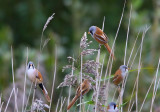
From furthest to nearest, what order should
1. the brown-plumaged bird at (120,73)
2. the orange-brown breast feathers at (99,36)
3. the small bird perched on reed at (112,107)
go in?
1. the orange-brown breast feathers at (99,36)
2. the brown-plumaged bird at (120,73)
3. the small bird perched on reed at (112,107)

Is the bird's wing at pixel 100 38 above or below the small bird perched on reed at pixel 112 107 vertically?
above

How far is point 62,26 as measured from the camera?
12234 mm

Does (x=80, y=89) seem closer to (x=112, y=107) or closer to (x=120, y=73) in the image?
(x=112, y=107)

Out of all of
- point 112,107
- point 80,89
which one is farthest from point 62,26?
point 80,89

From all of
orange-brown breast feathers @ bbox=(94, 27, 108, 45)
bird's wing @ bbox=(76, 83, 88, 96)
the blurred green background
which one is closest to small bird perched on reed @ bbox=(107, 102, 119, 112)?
bird's wing @ bbox=(76, 83, 88, 96)

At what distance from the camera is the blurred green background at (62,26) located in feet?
26.7

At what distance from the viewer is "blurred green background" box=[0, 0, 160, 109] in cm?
815

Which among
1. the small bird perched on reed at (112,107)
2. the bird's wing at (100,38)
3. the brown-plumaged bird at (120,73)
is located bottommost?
the small bird perched on reed at (112,107)

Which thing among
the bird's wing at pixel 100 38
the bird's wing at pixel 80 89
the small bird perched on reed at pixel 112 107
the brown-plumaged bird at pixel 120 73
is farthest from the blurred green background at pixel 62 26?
the bird's wing at pixel 80 89

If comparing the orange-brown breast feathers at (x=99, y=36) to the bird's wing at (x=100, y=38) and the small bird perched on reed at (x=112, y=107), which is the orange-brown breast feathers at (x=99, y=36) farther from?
the small bird perched on reed at (x=112, y=107)

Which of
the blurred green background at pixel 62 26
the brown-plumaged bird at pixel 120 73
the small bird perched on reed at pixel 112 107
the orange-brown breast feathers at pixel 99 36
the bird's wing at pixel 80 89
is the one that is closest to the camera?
the bird's wing at pixel 80 89

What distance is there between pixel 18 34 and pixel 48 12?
97 cm

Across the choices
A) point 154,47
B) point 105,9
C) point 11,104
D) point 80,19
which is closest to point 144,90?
point 154,47

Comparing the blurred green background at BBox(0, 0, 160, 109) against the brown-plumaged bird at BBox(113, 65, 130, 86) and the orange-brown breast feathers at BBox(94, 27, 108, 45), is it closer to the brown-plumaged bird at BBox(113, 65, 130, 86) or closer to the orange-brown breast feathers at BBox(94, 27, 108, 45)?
the orange-brown breast feathers at BBox(94, 27, 108, 45)
